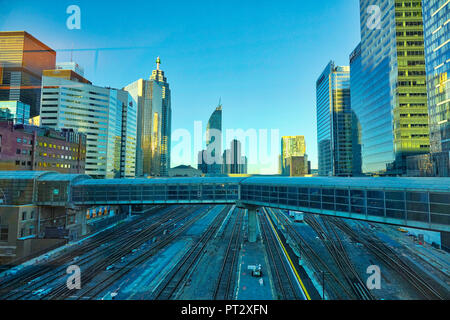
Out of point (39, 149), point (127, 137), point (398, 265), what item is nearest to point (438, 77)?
point (398, 265)

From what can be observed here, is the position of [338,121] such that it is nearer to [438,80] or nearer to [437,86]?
[437,86]

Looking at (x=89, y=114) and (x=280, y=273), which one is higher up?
(x=89, y=114)

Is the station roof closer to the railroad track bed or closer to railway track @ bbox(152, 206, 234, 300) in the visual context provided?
railway track @ bbox(152, 206, 234, 300)

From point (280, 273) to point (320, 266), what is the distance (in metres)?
7.74

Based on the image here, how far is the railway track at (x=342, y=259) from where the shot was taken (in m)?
31.1

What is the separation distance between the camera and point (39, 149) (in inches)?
3356

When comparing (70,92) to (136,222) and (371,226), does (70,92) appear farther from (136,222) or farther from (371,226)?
(371,226)

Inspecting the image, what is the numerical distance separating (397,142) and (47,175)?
121 m

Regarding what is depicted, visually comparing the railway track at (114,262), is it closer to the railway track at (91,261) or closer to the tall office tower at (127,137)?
the railway track at (91,261)

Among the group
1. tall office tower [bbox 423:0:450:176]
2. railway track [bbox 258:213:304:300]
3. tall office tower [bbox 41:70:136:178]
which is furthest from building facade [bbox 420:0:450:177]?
tall office tower [bbox 41:70:136:178]

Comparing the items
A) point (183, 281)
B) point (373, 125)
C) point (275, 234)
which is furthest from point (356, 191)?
point (373, 125)

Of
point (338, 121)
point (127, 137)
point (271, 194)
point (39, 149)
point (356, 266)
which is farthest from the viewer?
point (338, 121)

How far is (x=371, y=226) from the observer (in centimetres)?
7444

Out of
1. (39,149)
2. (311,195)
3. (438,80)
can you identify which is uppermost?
(438,80)
